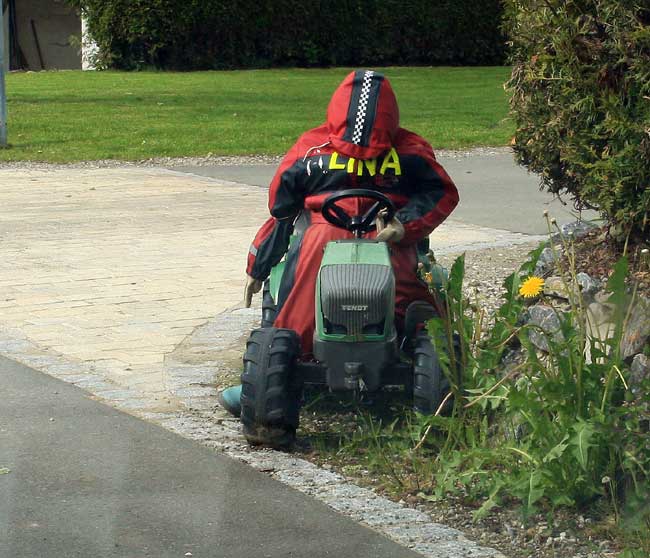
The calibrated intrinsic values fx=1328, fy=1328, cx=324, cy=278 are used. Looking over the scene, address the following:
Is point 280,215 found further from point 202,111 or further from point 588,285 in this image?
point 202,111

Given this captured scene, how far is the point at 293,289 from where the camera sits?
218 inches

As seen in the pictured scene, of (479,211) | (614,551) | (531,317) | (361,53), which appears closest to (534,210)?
(479,211)

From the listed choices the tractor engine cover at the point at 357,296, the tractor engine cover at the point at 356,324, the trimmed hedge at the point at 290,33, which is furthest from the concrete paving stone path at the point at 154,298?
the trimmed hedge at the point at 290,33

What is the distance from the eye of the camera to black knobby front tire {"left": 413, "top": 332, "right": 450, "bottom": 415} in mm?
5172

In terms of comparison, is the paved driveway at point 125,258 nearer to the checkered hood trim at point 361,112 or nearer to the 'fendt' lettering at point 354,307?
the 'fendt' lettering at point 354,307

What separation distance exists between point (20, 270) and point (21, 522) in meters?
4.60

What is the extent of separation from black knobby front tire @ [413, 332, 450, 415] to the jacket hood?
88 cm

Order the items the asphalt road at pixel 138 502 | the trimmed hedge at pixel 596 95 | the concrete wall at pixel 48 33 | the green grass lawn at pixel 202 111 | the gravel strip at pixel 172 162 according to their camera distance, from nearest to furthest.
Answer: the asphalt road at pixel 138 502 < the trimmed hedge at pixel 596 95 < the gravel strip at pixel 172 162 < the green grass lawn at pixel 202 111 < the concrete wall at pixel 48 33

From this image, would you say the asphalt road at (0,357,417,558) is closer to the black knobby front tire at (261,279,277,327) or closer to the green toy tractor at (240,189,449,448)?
the green toy tractor at (240,189,449,448)

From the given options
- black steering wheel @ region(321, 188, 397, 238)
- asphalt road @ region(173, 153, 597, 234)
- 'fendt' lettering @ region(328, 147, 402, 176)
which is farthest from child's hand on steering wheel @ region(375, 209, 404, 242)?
asphalt road @ region(173, 153, 597, 234)

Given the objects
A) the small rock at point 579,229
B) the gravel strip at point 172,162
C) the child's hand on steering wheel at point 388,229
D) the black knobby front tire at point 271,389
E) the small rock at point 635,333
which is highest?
the child's hand on steering wheel at point 388,229

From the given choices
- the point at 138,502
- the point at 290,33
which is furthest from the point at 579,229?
the point at 290,33

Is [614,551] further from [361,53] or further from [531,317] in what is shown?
[361,53]

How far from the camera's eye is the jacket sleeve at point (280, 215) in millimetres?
5633
